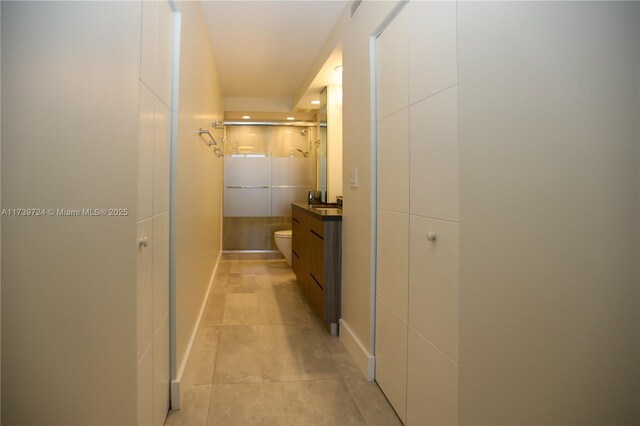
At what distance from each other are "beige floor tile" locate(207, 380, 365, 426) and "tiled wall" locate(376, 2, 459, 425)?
0.75 ft

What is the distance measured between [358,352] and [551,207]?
1371 millimetres

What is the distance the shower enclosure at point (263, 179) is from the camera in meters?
5.54

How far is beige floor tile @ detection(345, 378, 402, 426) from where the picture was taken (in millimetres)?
1578

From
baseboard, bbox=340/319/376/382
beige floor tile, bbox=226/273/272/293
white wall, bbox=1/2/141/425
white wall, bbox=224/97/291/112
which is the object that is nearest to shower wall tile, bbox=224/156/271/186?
white wall, bbox=224/97/291/112

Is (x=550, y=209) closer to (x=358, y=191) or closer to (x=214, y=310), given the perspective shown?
(x=358, y=191)

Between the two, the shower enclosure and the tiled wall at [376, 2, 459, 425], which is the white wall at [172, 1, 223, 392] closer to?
the tiled wall at [376, 2, 459, 425]

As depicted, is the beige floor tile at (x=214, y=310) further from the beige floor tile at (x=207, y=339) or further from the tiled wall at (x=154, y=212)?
the tiled wall at (x=154, y=212)

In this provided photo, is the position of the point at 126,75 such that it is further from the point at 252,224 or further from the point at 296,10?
the point at 252,224

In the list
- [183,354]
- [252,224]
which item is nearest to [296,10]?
[183,354]

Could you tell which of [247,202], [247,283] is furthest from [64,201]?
[247,202]

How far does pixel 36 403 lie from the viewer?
3.19ft

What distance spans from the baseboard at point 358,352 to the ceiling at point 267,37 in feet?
7.05

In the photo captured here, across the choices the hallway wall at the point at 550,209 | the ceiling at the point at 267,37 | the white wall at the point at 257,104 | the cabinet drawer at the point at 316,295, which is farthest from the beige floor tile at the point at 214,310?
the white wall at the point at 257,104

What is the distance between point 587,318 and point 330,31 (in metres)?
2.60
